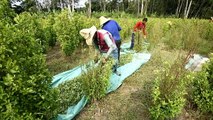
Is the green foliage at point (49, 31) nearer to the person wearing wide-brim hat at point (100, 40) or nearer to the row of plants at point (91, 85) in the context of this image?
the person wearing wide-brim hat at point (100, 40)

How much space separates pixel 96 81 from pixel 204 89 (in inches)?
82.9

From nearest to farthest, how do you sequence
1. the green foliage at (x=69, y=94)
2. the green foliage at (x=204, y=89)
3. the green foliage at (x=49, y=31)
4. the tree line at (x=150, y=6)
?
the green foliage at (x=204, y=89) → the green foliage at (x=69, y=94) → the green foliage at (x=49, y=31) → the tree line at (x=150, y=6)

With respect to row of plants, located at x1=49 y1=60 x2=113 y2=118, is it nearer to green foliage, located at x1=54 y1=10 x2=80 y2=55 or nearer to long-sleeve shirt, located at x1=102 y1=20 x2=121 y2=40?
long-sleeve shirt, located at x1=102 y1=20 x2=121 y2=40

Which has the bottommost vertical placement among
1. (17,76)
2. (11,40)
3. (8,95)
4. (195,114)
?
(195,114)

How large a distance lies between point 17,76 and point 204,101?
346cm

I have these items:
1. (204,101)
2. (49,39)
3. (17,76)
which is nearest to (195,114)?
(204,101)

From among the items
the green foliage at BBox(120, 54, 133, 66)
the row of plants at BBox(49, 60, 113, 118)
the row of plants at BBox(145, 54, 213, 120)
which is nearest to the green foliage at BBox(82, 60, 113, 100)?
the row of plants at BBox(49, 60, 113, 118)

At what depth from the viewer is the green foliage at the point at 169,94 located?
13.0 ft

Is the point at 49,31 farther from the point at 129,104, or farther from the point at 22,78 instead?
the point at 22,78

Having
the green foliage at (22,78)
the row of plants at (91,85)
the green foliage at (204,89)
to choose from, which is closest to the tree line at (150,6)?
the green foliage at (204,89)

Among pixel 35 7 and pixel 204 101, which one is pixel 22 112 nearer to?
pixel 204 101

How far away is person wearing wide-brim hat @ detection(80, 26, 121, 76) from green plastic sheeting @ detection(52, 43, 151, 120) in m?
0.67

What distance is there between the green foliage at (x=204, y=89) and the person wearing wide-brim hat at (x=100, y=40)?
1.84 m

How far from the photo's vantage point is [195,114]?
4.72m
